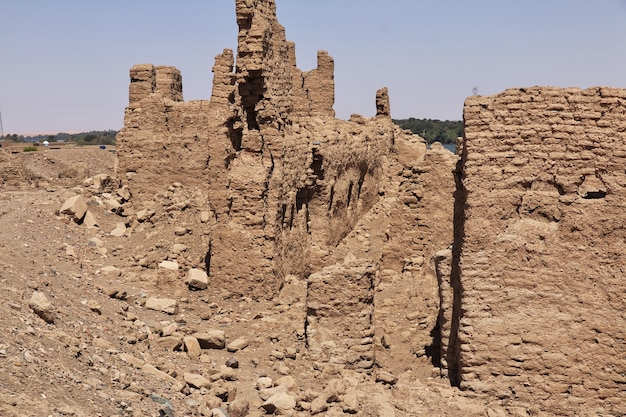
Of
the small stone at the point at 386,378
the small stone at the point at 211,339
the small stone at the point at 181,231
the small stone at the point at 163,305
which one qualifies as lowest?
the small stone at the point at 386,378

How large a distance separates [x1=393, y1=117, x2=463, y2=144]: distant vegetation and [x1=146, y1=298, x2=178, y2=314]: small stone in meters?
71.1

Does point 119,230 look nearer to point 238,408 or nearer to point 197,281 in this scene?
point 197,281

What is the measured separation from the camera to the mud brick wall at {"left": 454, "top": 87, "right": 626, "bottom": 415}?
7.95m

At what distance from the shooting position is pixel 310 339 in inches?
388

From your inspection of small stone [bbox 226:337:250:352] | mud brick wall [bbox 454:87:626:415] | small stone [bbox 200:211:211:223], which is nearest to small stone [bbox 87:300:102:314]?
small stone [bbox 226:337:250:352]

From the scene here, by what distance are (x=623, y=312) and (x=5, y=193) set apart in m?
16.4

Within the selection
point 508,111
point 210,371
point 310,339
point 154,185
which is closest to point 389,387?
point 310,339

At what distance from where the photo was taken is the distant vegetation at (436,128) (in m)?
84.6

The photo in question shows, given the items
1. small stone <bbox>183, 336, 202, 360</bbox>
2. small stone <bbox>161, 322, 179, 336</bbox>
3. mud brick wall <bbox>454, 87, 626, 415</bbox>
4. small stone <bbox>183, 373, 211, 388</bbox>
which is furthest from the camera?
small stone <bbox>161, 322, 179, 336</bbox>

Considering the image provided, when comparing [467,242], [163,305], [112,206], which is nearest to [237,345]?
[163,305]

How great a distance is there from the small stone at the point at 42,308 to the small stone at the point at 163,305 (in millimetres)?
2983

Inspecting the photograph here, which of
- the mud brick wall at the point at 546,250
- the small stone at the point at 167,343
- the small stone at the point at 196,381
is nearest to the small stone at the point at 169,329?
the small stone at the point at 167,343

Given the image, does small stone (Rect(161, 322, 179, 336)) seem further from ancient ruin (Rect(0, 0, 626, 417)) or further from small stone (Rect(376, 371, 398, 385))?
small stone (Rect(376, 371, 398, 385))

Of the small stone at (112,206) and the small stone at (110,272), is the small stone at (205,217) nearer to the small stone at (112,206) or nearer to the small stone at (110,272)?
the small stone at (110,272)
